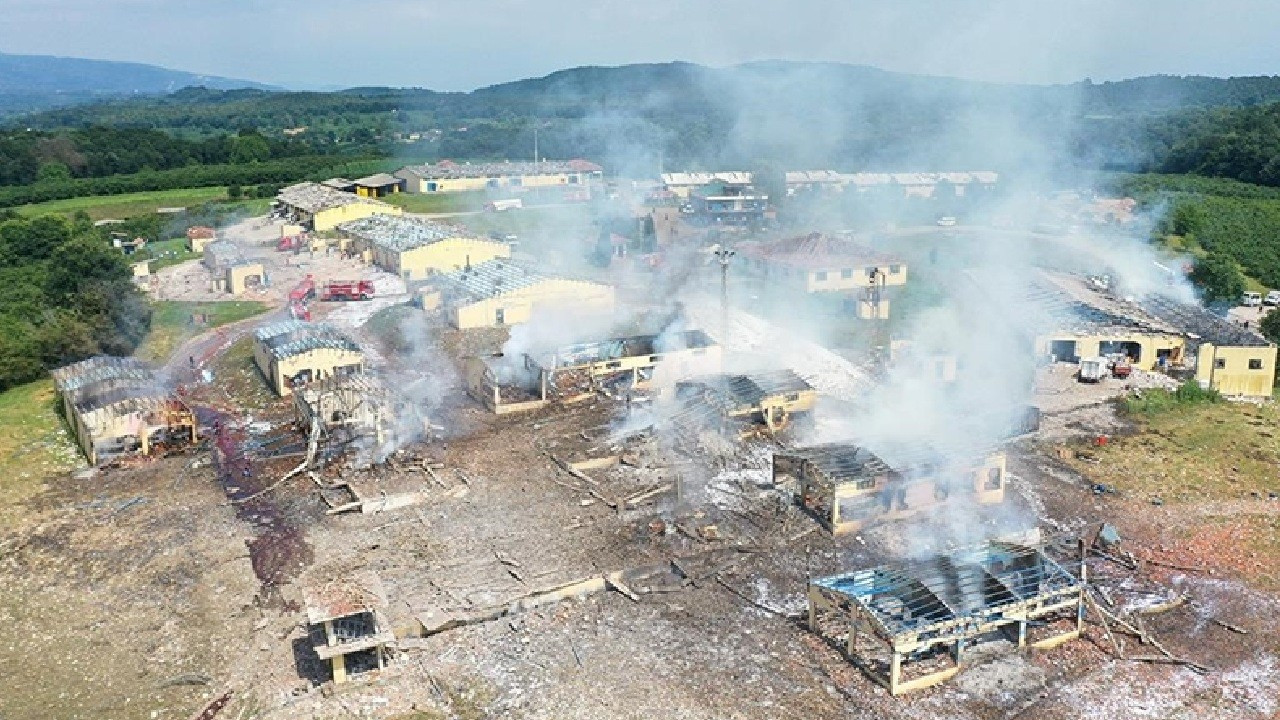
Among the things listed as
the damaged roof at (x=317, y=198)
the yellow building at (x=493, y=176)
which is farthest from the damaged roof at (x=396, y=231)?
the yellow building at (x=493, y=176)

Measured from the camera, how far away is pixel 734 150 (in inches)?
1784

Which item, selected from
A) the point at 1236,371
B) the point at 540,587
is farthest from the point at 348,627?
the point at 1236,371

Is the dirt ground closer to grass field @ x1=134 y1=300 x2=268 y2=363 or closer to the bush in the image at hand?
the bush

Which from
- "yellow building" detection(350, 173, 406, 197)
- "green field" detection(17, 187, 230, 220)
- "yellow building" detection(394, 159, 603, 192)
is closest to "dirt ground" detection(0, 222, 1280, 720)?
"yellow building" detection(350, 173, 406, 197)

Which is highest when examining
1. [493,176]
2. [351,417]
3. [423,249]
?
[493,176]

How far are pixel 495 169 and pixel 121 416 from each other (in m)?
28.3

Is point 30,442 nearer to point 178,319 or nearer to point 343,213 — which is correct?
point 178,319

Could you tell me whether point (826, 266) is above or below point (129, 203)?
below

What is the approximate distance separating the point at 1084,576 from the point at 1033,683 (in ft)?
4.83

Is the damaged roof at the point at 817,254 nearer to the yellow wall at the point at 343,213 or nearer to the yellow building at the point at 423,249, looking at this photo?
the yellow building at the point at 423,249

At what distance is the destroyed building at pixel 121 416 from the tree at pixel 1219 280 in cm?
2306

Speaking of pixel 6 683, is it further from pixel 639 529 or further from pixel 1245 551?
pixel 1245 551

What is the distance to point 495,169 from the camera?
42250mm

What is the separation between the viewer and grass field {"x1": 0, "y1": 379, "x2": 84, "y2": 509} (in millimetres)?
14617
